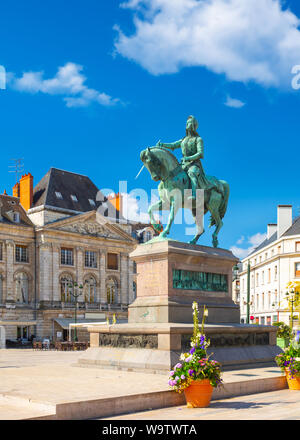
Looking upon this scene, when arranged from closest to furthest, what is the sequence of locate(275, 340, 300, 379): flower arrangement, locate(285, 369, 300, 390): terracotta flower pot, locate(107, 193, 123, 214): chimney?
locate(275, 340, 300, 379): flower arrangement, locate(285, 369, 300, 390): terracotta flower pot, locate(107, 193, 123, 214): chimney

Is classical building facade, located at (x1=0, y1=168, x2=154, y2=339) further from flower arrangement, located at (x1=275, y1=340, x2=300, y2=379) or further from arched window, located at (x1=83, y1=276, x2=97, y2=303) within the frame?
flower arrangement, located at (x1=275, y1=340, x2=300, y2=379)

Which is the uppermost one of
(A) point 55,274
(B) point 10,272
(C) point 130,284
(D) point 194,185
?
(D) point 194,185

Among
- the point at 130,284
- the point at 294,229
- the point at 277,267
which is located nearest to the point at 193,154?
the point at 294,229

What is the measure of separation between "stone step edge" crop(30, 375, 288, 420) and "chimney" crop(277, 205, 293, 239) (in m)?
50.4

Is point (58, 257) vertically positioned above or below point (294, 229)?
below

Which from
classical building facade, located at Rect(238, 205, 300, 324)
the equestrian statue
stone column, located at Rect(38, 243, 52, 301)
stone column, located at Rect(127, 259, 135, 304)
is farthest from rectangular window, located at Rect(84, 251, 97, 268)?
the equestrian statue

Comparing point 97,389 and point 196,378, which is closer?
point 196,378

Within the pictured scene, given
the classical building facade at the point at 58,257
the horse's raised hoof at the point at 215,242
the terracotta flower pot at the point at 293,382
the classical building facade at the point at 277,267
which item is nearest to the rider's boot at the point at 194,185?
the horse's raised hoof at the point at 215,242

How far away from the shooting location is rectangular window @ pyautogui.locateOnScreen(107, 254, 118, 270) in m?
64.5

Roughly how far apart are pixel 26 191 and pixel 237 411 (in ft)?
178

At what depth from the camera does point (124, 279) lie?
215ft

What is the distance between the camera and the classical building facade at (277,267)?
2253 inches

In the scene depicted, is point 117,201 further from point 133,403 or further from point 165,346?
point 133,403
